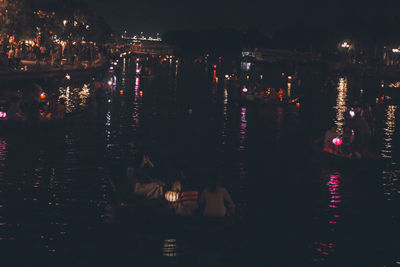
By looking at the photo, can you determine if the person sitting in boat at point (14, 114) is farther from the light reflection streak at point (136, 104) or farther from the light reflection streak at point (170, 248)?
the light reflection streak at point (170, 248)

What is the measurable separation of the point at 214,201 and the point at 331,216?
5211 millimetres

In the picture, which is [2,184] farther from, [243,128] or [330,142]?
[243,128]

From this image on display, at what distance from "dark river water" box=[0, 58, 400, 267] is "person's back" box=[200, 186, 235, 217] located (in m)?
0.71

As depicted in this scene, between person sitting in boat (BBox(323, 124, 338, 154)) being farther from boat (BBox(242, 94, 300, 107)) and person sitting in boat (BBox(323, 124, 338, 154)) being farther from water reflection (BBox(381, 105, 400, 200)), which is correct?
boat (BBox(242, 94, 300, 107))

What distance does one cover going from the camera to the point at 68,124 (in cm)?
4266

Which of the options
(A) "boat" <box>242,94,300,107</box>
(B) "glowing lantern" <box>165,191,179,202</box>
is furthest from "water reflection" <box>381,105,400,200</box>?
(A) "boat" <box>242,94,300,107</box>

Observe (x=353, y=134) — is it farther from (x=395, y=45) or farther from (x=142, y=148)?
(x=395, y=45)

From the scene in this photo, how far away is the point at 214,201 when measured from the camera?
18.8 m

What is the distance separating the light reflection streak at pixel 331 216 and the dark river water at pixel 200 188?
4 cm

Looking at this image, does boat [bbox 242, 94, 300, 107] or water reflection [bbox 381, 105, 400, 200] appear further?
boat [bbox 242, 94, 300, 107]

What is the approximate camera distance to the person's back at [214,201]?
61.6ft

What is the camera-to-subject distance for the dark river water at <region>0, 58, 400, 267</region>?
18.3m

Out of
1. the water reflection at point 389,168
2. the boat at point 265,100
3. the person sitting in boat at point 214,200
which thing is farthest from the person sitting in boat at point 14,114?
the boat at point 265,100

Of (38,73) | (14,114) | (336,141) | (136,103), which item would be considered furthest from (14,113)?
(38,73)
